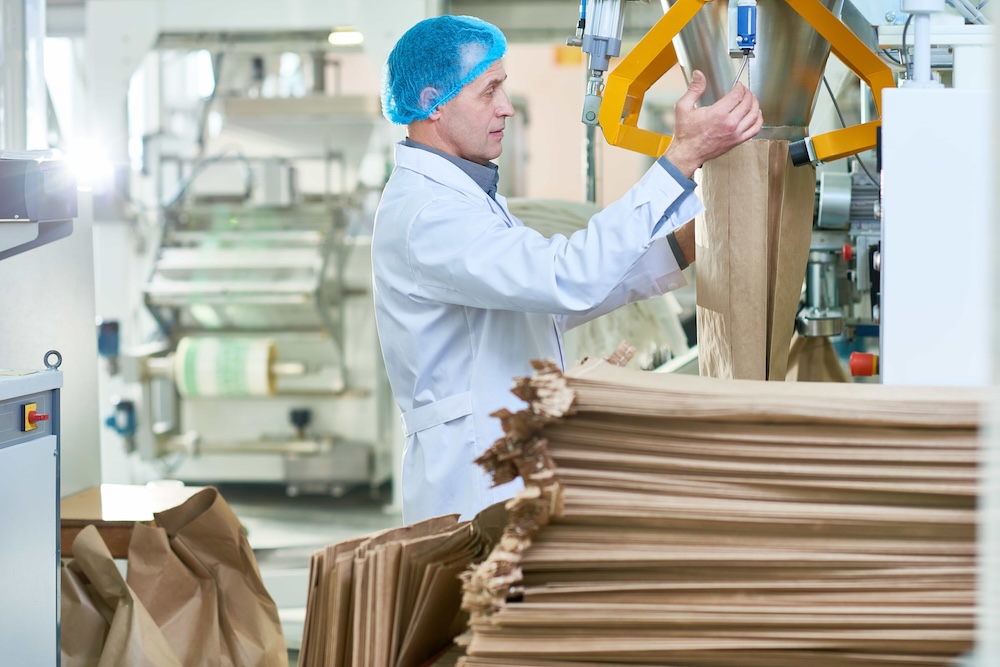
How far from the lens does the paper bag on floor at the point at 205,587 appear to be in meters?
1.95

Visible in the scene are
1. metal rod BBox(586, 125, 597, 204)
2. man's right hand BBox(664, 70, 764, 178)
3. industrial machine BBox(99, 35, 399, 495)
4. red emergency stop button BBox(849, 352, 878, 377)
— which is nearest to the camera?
red emergency stop button BBox(849, 352, 878, 377)

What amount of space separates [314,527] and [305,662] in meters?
3.82

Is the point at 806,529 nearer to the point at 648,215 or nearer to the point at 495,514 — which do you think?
the point at 495,514

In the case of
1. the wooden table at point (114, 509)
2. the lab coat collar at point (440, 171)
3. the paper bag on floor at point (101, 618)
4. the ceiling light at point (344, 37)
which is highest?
the ceiling light at point (344, 37)

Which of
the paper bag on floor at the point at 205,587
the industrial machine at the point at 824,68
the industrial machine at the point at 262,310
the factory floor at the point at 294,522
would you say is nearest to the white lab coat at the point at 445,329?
the industrial machine at the point at 824,68

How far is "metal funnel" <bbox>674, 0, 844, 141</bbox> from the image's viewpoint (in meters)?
1.62

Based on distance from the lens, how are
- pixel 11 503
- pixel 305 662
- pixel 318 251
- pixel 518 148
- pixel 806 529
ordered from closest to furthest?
pixel 806 529 < pixel 305 662 < pixel 11 503 < pixel 318 251 < pixel 518 148

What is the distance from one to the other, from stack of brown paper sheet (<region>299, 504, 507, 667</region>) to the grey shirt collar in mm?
827

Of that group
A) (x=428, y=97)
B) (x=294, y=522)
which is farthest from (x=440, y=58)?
(x=294, y=522)

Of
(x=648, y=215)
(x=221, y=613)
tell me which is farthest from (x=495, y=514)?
(x=221, y=613)

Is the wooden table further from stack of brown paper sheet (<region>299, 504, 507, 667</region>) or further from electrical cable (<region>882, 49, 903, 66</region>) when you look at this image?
electrical cable (<region>882, 49, 903, 66</region>)

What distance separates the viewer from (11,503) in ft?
5.28

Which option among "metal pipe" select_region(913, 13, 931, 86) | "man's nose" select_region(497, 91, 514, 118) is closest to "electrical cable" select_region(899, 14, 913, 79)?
"metal pipe" select_region(913, 13, 931, 86)

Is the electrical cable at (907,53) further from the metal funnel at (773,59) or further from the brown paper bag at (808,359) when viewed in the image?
the brown paper bag at (808,359)
